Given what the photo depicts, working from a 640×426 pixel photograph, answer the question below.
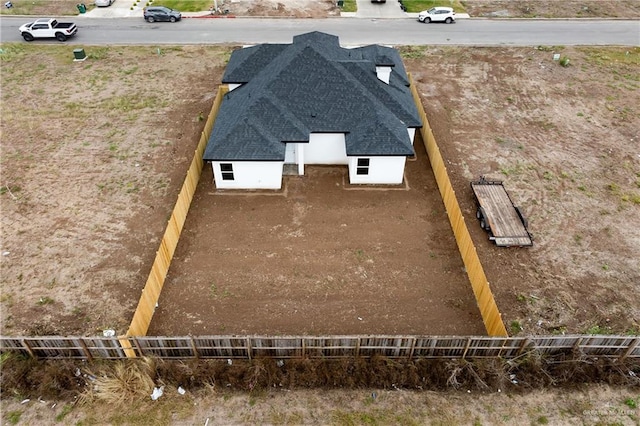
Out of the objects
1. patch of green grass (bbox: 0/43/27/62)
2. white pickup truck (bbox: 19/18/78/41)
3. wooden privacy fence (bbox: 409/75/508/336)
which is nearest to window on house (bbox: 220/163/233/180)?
wooden privacy fence (bbox: 409/75/508/336)

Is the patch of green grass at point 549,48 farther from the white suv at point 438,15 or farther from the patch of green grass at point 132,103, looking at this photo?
the patch of green grass at point 132,103

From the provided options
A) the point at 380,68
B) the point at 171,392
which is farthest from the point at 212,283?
the point at 380,68

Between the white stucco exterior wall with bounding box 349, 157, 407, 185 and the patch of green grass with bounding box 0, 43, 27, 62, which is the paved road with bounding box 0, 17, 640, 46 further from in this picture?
the white stucco exterior wall with bounding box 349, 157, 407, 185

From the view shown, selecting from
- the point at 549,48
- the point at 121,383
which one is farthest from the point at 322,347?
the point at 549,48

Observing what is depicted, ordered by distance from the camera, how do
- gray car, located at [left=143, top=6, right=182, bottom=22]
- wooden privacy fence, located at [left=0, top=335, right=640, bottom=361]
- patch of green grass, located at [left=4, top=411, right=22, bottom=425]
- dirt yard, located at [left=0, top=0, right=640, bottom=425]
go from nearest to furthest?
patch of green grass, located at [left=4, top=411, right=22, bottom=425]
dirt yard, located at [left=0, top=0, right=640, bottom=425]
wooden privacy fence, located at [left=0, top=335, right=640, bottom=361]
gray car, located at [left=143, top=6, right=182, bottom=22]

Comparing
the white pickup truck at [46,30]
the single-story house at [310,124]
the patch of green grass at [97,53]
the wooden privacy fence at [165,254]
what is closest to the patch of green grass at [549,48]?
the single-story house at [310,124]

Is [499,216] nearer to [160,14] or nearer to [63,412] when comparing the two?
[63,412]
